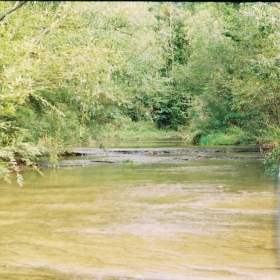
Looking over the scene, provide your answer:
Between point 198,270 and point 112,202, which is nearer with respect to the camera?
point 198,270

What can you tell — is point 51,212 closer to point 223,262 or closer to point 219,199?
point 219,199

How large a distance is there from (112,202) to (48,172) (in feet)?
25.3

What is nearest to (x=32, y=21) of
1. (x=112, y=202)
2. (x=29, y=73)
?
(x=29, y=73)

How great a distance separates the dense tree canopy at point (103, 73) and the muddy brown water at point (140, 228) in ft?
4.47

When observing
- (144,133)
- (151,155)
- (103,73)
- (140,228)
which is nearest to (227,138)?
(151,155)

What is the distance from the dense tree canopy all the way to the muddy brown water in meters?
1.36

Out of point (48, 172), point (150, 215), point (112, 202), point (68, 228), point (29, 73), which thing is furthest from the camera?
point (48, 172)

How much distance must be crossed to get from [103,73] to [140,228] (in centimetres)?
463

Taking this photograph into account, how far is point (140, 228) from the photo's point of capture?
9.70 meters

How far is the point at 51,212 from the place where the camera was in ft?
37.4

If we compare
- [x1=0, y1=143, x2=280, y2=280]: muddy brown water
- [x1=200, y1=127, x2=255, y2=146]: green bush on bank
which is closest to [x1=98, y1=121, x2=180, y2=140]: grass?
[x1=200, y1=127, x2=255, y2=146]: green bush on bank

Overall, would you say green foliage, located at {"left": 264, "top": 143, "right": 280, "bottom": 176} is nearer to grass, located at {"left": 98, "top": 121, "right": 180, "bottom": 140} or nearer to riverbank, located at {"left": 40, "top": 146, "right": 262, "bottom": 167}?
riverbank, located at {"left": 40, "top": 146, "right": 262, "bottom": 167}

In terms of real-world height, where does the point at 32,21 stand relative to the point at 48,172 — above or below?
above

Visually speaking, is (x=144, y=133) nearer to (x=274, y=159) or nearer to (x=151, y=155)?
(x=151, y=155)
